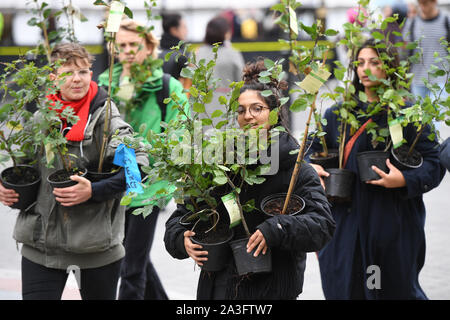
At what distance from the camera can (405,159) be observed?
13.6 feet

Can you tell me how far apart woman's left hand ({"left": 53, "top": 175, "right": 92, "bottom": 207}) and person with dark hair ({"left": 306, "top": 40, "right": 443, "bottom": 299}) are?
4.75 ft

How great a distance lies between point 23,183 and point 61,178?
1.00ft

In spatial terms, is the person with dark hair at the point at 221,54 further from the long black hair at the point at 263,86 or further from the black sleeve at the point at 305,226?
the black sleeve at the point at 305,226

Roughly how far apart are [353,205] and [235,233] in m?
1.36

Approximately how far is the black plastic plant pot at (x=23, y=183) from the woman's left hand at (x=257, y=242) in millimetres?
1580

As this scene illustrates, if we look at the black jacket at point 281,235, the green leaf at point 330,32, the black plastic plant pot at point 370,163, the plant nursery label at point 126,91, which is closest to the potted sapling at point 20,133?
the plant nursery label at point 126,91

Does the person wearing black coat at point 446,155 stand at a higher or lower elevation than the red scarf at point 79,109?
lower

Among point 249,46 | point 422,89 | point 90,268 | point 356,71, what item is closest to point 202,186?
point 90,268

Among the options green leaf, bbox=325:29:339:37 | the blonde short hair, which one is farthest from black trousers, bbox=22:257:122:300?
green leaf, bbox=325:29:339:37

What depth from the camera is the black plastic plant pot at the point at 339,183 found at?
4.10m

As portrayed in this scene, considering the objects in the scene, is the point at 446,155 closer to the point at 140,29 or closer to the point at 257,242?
the point at 257,242

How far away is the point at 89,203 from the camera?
3820 millimetres

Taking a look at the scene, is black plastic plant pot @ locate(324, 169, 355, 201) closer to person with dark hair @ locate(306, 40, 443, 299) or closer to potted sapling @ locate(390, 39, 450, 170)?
person with dark hair @ locate(306, 40, 443, 299)

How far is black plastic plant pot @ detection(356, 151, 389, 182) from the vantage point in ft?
13.3
